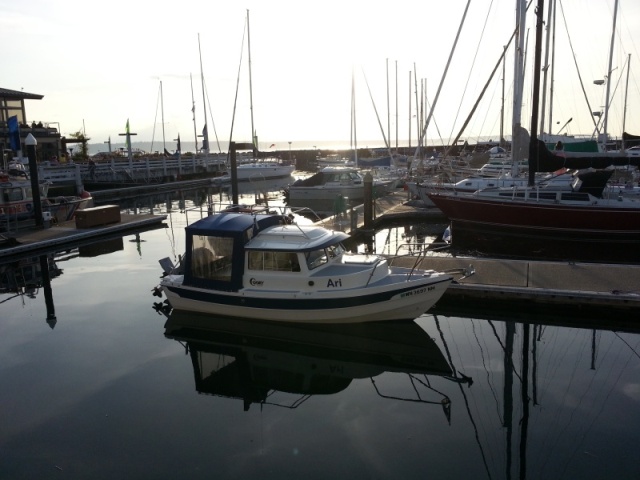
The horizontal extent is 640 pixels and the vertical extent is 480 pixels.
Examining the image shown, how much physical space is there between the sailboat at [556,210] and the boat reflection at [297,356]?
11.0 metres

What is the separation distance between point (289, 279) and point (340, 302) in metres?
1.26

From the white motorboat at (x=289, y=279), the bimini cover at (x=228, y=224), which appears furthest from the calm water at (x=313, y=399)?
the bimini cover at (x=228, y=224)

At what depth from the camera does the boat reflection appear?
399 inches

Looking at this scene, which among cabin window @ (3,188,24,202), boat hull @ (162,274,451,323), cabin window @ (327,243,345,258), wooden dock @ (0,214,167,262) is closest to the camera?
boat hull @ (162,274,451,323)

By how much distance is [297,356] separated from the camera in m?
11.5

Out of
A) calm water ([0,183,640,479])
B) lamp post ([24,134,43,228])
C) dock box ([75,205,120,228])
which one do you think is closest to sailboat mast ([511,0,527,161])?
calm water ([0,183,640,479])

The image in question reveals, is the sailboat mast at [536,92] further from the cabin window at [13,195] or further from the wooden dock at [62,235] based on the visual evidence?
the cabin window at [13,195]

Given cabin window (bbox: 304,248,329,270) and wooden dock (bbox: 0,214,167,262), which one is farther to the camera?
wooden dock (bbox: 0,214,167,262)

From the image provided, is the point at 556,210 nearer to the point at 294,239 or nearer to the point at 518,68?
the point at 518,68

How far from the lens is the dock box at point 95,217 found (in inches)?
985

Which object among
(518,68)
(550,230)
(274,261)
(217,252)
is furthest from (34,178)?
(550,230)

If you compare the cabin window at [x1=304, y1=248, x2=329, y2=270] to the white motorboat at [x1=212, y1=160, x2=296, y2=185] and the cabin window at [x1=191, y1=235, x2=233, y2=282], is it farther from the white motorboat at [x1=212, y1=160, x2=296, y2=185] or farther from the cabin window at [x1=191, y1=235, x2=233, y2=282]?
the white motorboat at [x1=212, y1=160, x2=296, y2=185]

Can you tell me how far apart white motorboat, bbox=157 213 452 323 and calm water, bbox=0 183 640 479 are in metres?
0.58

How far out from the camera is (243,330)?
12734 millimetres
